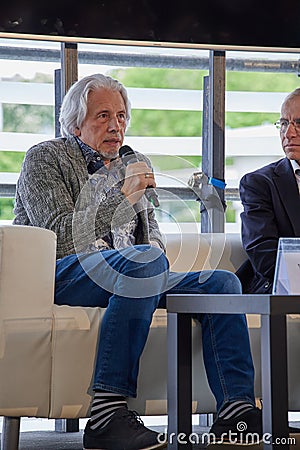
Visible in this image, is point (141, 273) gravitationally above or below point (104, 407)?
above

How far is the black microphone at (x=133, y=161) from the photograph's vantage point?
2.45m

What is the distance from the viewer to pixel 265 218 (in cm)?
305

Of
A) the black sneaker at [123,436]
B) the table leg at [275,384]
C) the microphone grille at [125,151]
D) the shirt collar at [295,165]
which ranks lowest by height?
the black sneaker at [123,436]

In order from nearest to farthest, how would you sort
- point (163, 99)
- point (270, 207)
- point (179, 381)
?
point (179, 381) < point (270, 207) < point (163, 99)

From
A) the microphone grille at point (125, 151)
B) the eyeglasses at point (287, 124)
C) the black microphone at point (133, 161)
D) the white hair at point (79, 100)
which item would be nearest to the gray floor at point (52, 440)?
the black microphone at point (133, 161)

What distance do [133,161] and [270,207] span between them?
802 millimetres

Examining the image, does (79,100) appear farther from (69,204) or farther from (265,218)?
(265,218)

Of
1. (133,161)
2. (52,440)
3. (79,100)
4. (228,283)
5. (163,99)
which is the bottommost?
(52,440)

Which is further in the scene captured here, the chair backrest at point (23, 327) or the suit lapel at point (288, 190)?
the suit lapel at point (288, 190)

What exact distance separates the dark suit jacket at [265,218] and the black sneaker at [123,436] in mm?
843

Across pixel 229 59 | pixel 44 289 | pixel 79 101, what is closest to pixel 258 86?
pixel 229 59

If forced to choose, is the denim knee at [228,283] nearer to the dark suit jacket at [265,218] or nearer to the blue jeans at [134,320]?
the blue jeans at [134,320]

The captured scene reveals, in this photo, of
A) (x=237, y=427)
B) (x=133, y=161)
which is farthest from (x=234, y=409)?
(x=133, y=161)

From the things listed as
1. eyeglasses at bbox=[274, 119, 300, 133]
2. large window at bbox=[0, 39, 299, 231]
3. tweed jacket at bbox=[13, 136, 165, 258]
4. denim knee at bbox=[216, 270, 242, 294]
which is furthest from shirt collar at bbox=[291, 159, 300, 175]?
denim knee at bbox=[216, 270, 242, 294]
